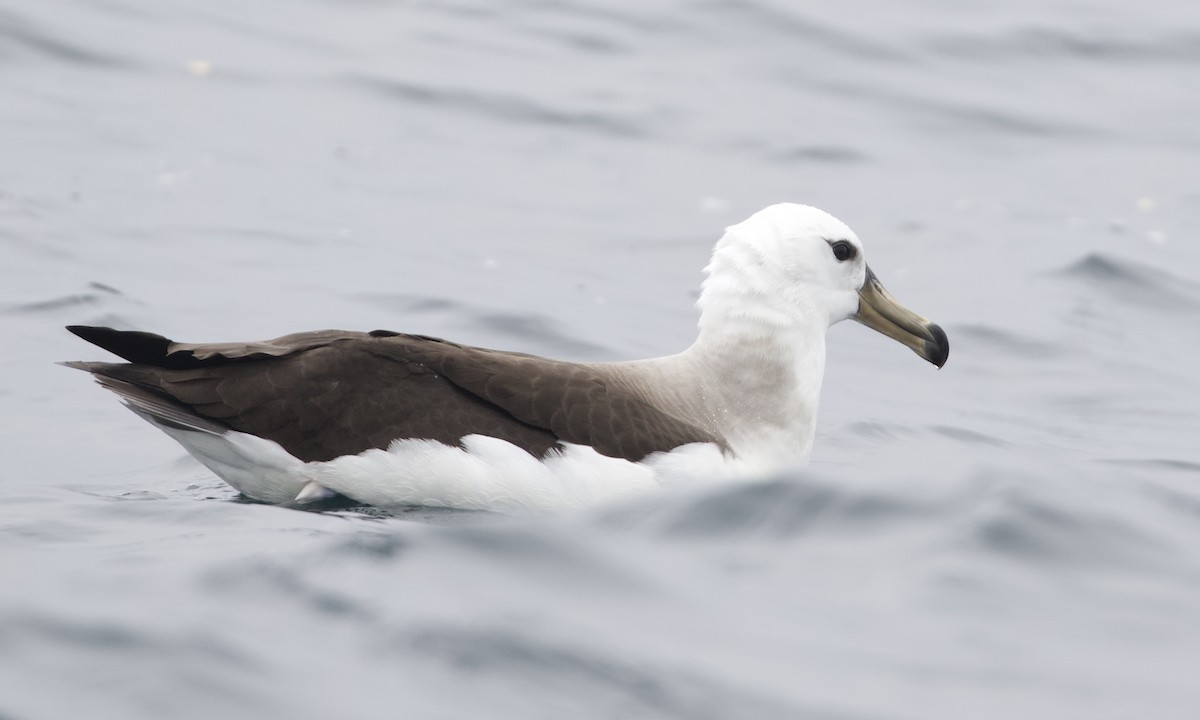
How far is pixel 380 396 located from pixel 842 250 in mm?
2505

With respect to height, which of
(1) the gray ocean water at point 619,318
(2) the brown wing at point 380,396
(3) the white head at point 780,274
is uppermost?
(3) the white head at point 780,274

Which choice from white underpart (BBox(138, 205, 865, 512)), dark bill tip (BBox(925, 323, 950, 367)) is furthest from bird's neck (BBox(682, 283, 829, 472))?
dark bill tip (BBox(925, 323, 950, 367))

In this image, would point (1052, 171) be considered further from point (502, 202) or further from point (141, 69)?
point (141, 69)

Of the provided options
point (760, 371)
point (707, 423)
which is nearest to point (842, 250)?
point (760, 371)

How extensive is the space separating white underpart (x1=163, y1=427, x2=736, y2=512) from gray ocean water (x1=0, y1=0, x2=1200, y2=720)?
0.46ft

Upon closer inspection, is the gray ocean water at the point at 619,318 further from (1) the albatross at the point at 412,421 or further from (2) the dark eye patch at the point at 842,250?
(2) the dark eye patch at the point at 842,250

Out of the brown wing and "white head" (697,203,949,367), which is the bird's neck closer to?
"white head" (697,203,949,367)

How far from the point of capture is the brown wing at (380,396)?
25.0 ft

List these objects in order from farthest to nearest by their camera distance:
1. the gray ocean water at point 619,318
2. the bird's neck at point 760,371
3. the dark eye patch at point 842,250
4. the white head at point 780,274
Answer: the dark eye patch at point 842,250, the white head at point 780,274, the bird's neck at point 760,371, the gray ocean water at point 619,318

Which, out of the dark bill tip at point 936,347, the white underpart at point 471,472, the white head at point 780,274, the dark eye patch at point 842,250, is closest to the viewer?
the white underpart at point 471,472

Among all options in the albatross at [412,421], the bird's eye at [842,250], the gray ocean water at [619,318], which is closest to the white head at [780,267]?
the bird's eye at [842,250]

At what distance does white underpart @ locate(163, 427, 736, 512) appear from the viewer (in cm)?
753

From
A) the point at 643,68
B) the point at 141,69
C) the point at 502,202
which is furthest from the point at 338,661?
the point at 643,68

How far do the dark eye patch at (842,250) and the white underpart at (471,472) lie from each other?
1.38 m
